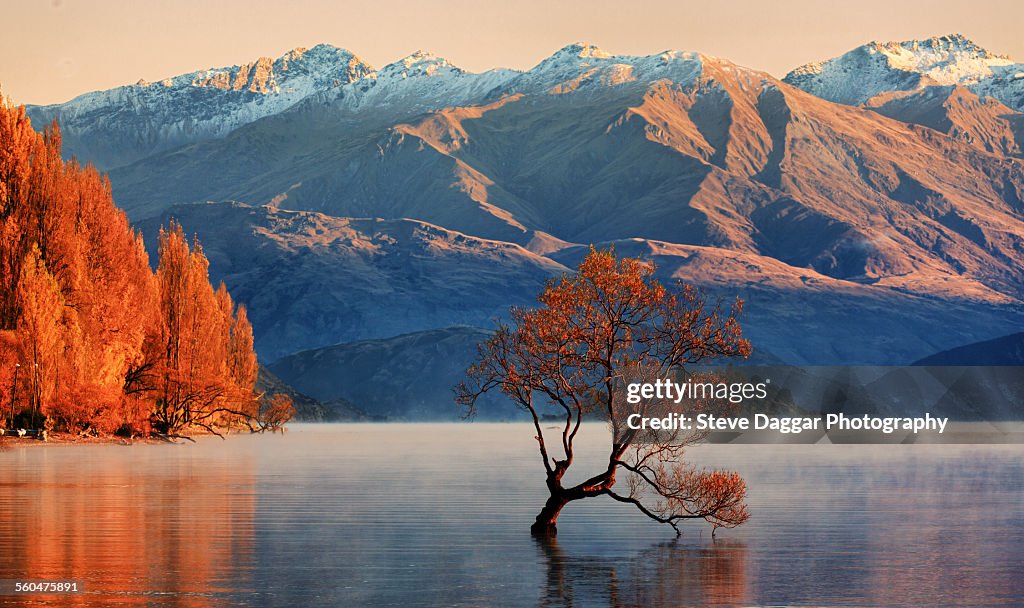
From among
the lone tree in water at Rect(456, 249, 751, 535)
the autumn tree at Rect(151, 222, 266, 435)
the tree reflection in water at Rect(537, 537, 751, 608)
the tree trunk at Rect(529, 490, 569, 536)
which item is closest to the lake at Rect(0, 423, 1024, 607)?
the tree reflection in water at Rect(537, 537, 751, 608)

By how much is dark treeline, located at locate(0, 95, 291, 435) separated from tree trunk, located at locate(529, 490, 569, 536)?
184 feet

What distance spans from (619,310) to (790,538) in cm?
999

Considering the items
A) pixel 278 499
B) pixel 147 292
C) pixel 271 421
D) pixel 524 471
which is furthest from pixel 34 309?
pixel 271 421

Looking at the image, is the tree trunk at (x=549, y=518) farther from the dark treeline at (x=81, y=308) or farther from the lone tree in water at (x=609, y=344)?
the dark treeline at (x=81, y=308)

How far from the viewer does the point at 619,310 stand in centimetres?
4278

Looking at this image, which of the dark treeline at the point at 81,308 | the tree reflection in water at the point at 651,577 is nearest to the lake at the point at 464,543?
the tree reflection in water at the point at 651,577

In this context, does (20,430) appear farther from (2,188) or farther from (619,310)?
(619,310)

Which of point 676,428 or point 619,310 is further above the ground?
point 619,310

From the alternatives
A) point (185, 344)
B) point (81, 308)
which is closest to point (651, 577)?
point (81, 308)

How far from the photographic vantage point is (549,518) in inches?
1801

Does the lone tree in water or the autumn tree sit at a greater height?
the autumn tree

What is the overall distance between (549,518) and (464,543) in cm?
398

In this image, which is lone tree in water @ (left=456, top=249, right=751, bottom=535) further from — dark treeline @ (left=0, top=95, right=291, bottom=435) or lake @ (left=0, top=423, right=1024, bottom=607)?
dark treeline @ (left=0, top=95, right=291, bottom=435)

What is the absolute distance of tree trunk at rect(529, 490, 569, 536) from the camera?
147 ft
